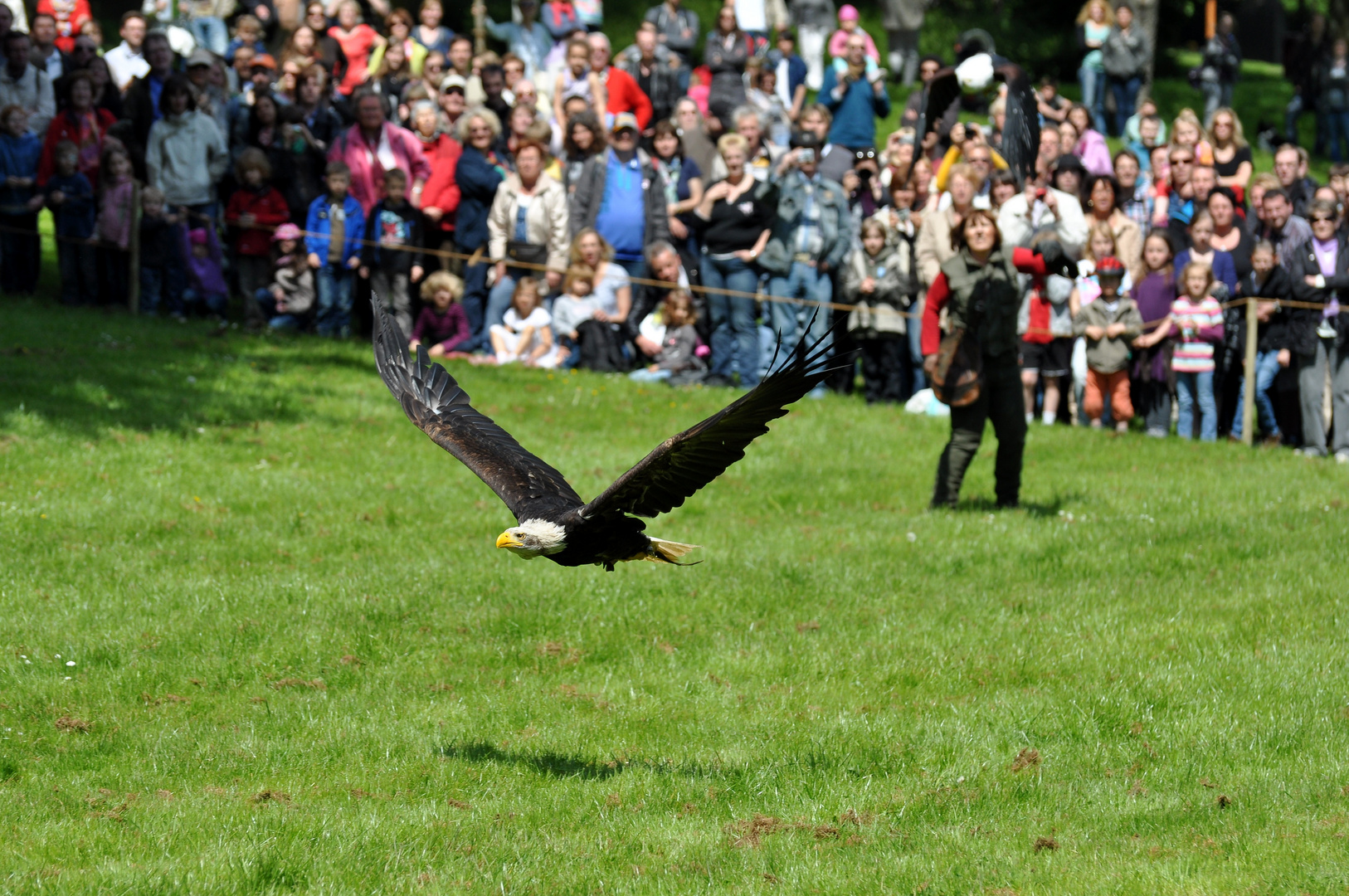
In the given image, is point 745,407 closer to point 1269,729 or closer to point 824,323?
point 1269,729

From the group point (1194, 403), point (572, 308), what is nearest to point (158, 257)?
point (572, 308)

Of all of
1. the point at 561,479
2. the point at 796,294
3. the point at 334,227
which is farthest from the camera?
the point at 334,227

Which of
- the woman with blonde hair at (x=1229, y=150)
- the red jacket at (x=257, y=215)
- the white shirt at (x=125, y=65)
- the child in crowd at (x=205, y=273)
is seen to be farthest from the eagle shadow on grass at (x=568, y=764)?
the white shirt at (x=125, y=65)

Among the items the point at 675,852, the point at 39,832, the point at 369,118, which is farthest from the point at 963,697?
the point at 369,118

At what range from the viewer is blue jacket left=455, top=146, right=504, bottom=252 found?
687 inches

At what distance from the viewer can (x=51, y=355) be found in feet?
48.8

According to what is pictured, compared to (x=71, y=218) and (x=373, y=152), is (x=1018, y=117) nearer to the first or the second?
(x=373, y=152)

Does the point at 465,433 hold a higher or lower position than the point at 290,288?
lower

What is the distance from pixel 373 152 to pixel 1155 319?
348 inches

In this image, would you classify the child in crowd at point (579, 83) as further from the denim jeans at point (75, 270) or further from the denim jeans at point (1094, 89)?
the denim jeans at point (1094, 89)

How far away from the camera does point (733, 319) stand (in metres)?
16.6

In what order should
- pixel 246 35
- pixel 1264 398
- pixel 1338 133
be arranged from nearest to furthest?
pixel 1264 398 → pixel 246 35 → pixel 1338 133

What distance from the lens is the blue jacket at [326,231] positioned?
17297 millimetres

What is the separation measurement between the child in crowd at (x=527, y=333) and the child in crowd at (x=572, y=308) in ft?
0.45
